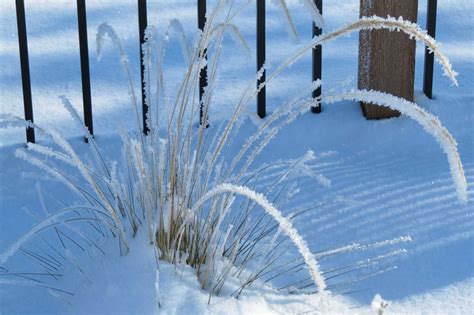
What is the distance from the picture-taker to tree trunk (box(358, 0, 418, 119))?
2.28 meters

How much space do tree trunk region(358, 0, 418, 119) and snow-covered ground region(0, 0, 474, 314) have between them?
77mm

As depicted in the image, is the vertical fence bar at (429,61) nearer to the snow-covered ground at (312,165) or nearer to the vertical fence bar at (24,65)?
the snow-covered ground at (312,165)

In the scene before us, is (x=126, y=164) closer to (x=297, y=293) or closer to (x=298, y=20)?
(x=297, y=293)

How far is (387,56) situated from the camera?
91.2 inches

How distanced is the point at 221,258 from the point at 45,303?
1.15ft

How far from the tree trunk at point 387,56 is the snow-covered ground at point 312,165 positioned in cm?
8

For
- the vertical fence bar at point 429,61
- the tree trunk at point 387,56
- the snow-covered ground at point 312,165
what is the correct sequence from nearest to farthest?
the snow-covered ground at point 312,165, the tree trunk at point 387,56, the vertical fence bar at point 429,61

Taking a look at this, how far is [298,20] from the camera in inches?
129

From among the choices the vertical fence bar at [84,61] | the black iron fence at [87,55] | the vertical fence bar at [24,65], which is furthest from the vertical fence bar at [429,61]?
the vertical fence bar at [24,65]

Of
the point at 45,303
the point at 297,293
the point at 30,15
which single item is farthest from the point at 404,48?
the point at 30,15

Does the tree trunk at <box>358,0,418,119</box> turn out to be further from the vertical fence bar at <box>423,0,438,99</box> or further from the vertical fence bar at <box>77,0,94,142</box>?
the vertical fence bar at <box>77,0,94,142</box>

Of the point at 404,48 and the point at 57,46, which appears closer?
the point at 404,48

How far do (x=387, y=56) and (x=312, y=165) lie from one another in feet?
1.16

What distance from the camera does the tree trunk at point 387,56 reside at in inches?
89.7
